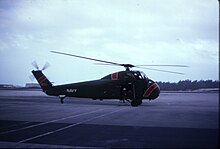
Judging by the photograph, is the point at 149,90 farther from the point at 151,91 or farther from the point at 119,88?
the point at 119,88

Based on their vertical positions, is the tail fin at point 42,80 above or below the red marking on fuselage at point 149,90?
above

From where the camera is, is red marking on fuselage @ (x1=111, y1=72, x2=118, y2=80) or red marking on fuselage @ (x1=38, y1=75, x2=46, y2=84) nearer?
A: red marking on fuselage @ (x1=111, y1=72, x2=118, y2=80)

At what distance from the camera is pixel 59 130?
9.58 m

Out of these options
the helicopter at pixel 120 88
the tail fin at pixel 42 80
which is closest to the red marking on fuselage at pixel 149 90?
the helicopter at pixel 120 88

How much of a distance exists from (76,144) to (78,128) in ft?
8.87

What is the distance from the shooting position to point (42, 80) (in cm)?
2655

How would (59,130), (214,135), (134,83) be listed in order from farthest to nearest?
(134,83)
(59,130)
(214,135)

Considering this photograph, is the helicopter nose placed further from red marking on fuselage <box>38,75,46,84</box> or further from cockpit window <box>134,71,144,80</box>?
red marking on fuselage <box>38,75,46,84</box>

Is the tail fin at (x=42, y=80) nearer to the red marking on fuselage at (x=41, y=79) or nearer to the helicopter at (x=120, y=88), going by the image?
the red marking on fuselage at (x=41, y=79)

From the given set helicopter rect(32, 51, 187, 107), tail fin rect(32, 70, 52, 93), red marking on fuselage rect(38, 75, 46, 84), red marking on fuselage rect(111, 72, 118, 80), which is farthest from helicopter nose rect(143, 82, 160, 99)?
red marking on fuselage rect(38, 75, 46, 84)

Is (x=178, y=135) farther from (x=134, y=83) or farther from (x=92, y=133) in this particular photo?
(x=134, y=83)

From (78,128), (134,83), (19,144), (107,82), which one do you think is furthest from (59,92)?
(19,144)

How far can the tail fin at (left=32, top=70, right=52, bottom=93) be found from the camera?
26030mm

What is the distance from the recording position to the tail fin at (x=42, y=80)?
85.4ft
